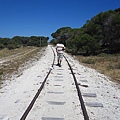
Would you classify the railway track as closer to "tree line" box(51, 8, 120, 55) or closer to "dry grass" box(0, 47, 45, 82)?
"dry grass" box(0, 47, 45, 82)

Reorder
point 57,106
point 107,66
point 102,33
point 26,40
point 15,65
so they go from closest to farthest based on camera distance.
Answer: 1. point 57,106
2. point 107,66
3. point 15,65
4. point 102,33
5. point 26,40

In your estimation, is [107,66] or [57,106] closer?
[57,106]

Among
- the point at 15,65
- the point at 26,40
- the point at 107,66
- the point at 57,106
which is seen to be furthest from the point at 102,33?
the point at 26,40

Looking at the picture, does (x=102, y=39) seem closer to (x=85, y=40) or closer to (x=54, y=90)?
(x=85, y=40)

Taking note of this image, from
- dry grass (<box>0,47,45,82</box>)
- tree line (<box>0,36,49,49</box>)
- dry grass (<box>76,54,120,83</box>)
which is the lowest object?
dry grass (<box>0,47,45,82</box>)

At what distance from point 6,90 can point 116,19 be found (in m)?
30.4

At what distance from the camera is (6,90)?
9.38 meters

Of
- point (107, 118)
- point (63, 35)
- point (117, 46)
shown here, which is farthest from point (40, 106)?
point (63, 35)

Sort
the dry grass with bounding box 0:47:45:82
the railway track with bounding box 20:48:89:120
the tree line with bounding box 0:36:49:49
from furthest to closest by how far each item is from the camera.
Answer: the tree line with bounding box 0:36:49:49 → the dry grass with bounding box 0:47:45:82 → the railway track with bounding box 20:48:89:120

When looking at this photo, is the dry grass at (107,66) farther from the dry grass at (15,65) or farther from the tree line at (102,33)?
the tree line at (102,33)

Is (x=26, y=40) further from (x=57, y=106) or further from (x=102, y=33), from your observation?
(x=57, y=106)

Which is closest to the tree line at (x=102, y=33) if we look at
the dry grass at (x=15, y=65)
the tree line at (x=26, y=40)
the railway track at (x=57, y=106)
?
the dry grass at (x=15, y=65)

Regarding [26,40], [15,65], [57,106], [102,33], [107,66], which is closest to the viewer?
[57,106]

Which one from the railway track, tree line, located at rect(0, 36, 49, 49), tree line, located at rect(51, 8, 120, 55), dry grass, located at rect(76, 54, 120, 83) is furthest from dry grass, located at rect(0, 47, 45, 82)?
tree line, located at rect(0, 36, 49, 49)
